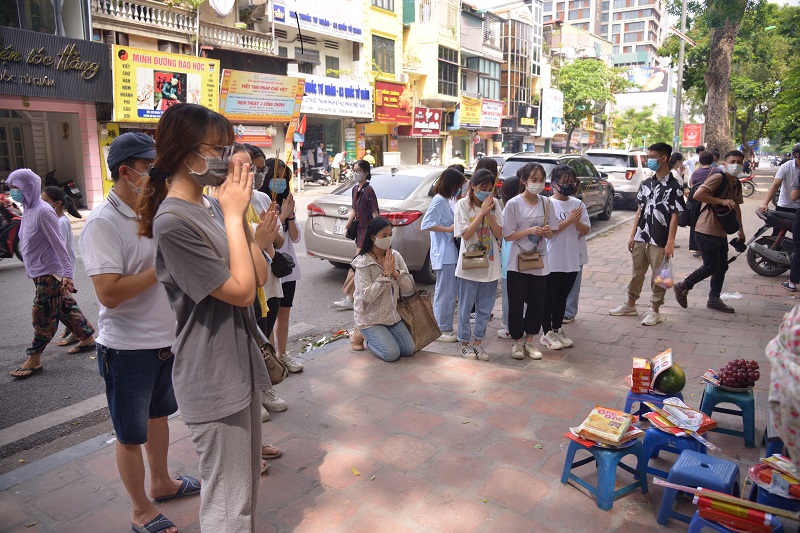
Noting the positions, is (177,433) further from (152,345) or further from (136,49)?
(136,49)

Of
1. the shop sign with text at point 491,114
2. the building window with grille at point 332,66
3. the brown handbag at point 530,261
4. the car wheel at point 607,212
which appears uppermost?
the building window with grille at point 332,66

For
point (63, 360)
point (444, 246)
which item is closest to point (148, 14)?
point (63, 360)

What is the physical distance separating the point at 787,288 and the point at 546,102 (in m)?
39.2

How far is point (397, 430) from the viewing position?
3680 mm

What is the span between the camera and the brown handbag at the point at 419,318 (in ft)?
16.7

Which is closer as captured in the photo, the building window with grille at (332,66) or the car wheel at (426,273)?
the car wheel at (426,273)

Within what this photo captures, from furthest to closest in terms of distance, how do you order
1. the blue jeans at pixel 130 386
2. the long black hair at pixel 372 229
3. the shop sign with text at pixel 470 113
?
the shop sign with text at pixel 470 113 < the long black hair at pixel 372 229 < the blue jeans at pixel 130 386

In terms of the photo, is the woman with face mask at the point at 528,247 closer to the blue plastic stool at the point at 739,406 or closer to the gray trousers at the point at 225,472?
the blue plastic stool at the point at 739,406

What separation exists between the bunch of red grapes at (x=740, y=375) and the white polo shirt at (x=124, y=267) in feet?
10.3

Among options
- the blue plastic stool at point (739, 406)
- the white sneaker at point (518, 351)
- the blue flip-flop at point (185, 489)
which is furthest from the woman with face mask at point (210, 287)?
the white sneaker at point (518, 351)

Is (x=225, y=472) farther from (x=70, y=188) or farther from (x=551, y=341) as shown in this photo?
(x=70, y=188)

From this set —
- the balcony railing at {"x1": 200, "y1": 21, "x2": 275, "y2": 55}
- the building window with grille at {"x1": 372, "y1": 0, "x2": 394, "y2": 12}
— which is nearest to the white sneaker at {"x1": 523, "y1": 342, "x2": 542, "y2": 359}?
the balcony railing at {"x1": 200, "y1": 21, "x2": 275, "y2": 55}

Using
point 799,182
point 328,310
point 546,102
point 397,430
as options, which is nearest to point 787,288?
point 799,182

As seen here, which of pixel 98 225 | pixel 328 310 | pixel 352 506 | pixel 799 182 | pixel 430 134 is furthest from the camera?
pixel 430 134
